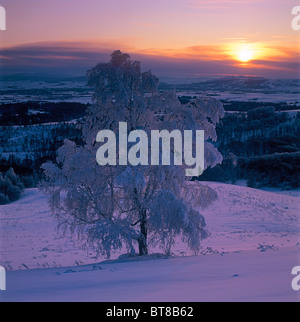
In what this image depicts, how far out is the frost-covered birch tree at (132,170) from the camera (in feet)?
31.4

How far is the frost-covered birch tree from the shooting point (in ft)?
31.4

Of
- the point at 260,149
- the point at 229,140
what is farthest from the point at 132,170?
the point at 229,140

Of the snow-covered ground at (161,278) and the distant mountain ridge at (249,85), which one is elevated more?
the distant mountain ridge at (249,85)

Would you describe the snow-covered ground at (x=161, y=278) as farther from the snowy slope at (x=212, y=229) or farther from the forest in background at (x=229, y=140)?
the forest in background at (x=229, y=140)

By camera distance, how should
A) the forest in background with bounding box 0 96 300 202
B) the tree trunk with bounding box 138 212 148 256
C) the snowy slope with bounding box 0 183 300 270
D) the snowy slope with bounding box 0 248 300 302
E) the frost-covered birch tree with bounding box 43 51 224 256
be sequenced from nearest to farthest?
the snowy slope with bounding box 0 248 300 302 → the frost-covered birch tree with bounding box 43 51 224 256 → the tree trunk with bounding box 138 212 148 256 → the snowy slope with bounding box 0 183 300 270 → the forest in background with bounding box 0 96 300 202

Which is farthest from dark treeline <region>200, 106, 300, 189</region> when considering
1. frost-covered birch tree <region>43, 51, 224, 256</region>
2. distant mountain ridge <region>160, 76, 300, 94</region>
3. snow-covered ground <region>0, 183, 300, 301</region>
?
snow-covered ground <region>0, 183, 300, 301</region>

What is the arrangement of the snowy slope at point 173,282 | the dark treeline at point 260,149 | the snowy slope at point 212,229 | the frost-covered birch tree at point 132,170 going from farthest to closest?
the dark treeline at point 260,149, the snowy slope at point 212,229, the frost-covered birch tree at point 132,170, the snowy slope at point 173,282

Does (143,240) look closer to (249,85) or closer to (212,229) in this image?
(212,229)

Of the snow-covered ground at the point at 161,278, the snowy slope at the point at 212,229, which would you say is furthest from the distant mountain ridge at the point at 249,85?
the snow-covered ground at the point at 161,278

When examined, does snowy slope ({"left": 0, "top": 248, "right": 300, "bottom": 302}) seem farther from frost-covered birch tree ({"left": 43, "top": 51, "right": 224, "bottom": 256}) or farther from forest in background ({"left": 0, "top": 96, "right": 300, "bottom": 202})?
forest in background ({"left": 0, "top": 96, "right": 300, "bottom": 202})

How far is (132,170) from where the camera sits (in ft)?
30.4
